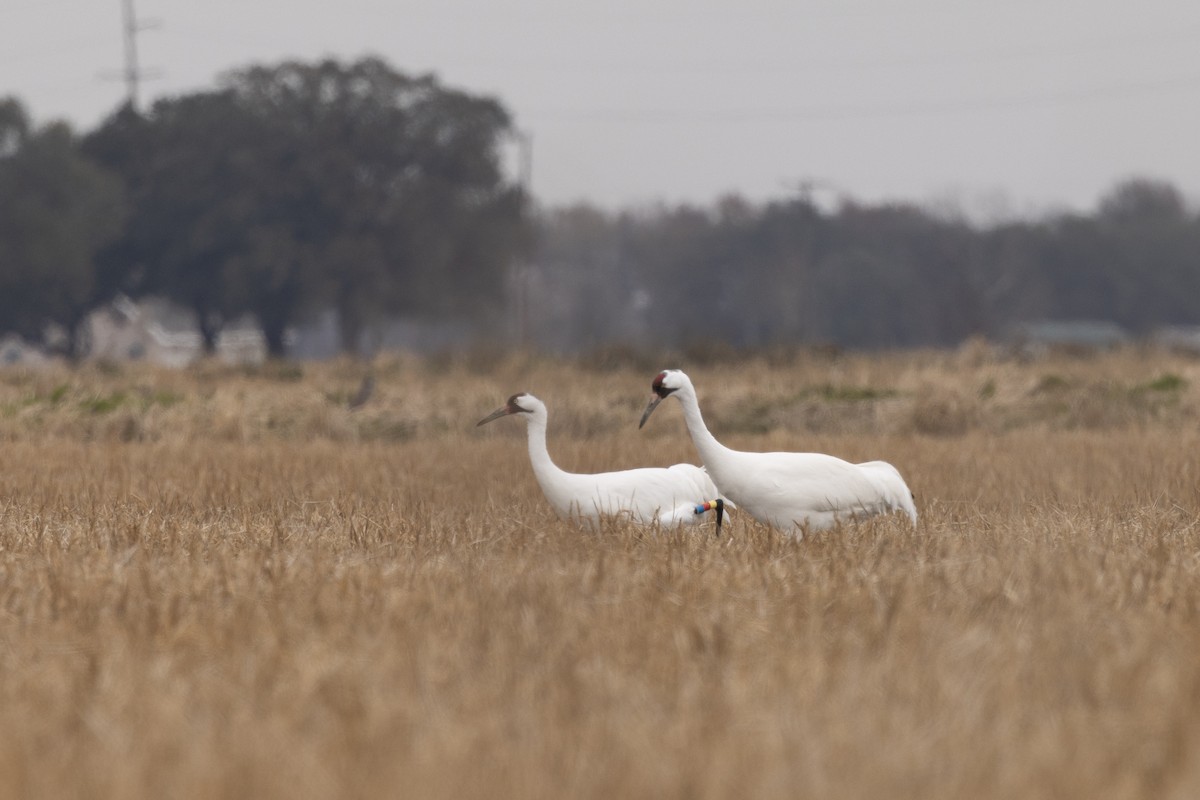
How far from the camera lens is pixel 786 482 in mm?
8789

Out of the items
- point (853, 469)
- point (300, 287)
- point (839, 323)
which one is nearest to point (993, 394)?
point (853, 469)

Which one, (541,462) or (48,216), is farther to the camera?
(48,216)

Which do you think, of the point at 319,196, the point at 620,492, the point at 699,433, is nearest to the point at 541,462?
the point at 620,492

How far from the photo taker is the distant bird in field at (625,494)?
9.16 metres

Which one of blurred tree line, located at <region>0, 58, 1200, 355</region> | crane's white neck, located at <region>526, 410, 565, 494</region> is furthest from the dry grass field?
blurred tree line, located at <region>0, 58, 1200, 355</region>

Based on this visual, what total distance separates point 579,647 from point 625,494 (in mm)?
4471

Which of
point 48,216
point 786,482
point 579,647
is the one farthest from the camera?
point 48,216

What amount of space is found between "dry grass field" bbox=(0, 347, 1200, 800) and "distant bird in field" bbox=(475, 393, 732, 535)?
0.86 ft

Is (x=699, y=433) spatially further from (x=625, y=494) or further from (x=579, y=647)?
(x=579, y=647)

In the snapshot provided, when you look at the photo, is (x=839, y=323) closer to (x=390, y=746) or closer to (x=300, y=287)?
(x=300, y=287)

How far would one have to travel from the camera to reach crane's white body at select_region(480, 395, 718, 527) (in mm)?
9176

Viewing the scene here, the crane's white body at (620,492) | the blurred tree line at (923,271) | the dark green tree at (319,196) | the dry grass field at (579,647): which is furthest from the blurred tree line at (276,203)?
the crane's white body at (620,492)

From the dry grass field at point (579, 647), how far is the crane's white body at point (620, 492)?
26 cm

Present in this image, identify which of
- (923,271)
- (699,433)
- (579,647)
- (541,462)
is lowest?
(579,647)
